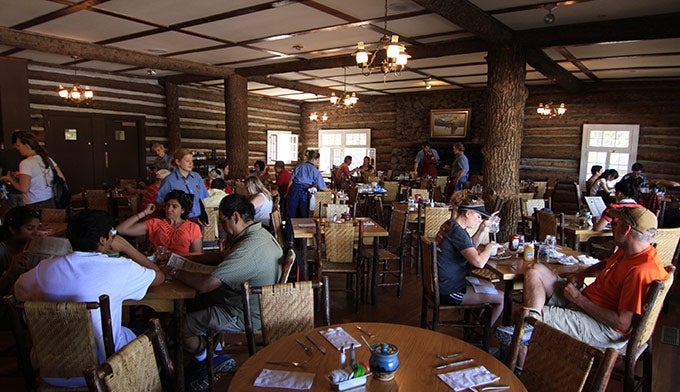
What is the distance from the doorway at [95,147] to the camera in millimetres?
11125

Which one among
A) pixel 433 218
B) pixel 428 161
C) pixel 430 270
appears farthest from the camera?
pixel 428 161

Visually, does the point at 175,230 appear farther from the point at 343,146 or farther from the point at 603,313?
the point at 343,146

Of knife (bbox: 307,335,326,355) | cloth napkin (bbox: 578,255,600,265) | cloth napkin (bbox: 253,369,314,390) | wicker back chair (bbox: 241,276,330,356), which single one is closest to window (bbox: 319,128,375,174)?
cloth napkin (bbox: 578,255,600,265)

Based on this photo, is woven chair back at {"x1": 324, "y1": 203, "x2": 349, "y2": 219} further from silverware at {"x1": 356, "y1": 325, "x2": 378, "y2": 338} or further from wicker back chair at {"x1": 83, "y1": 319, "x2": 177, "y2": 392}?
wicker back chair at {"x1": 83, "y1": 319, "x2": 177, "y2": 392}

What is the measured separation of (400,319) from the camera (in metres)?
5.10

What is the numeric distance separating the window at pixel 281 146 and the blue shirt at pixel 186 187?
11.9m

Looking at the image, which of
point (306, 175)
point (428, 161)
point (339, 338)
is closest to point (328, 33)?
point (306, 175)

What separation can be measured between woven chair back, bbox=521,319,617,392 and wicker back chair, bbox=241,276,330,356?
1.28 metres

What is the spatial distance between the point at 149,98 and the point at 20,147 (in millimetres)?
7693

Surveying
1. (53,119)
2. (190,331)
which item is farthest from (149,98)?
(190,331)

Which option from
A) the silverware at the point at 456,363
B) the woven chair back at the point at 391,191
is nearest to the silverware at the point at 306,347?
the silverware at the point at 456,363

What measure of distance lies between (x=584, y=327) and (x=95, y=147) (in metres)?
12.3

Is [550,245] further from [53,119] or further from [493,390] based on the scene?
[53,119]

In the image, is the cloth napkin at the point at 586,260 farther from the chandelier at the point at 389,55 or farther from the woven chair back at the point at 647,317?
the chandelier at the point at 389,55
